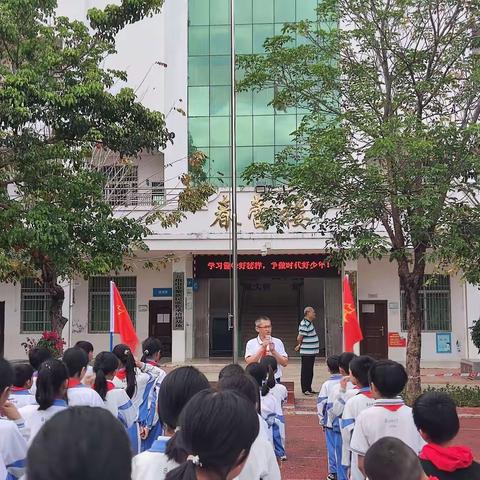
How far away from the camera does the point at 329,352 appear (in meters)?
19.8

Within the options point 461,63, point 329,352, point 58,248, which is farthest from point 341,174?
point 329,352

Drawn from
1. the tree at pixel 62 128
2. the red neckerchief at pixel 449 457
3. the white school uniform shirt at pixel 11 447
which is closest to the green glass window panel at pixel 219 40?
the tree at pixel 62 128

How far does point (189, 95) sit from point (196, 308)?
6667mm

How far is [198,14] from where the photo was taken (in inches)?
766

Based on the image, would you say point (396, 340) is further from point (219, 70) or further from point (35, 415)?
point (35, 415)

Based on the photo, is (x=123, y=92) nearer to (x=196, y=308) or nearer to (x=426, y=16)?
(x=426, y=16)

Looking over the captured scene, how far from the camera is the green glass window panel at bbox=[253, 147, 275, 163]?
18.9 metres

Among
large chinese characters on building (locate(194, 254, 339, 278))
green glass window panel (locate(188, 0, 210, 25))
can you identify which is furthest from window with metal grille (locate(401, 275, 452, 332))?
green glass window panel (locate(188, 0, 210, 25))

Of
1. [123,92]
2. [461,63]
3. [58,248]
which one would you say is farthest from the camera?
[461,63]

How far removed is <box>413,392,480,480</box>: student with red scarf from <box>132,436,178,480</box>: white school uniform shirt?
113cm

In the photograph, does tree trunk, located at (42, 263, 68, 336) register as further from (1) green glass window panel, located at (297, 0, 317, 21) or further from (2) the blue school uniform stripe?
(1) green glass window panel, located at (297, 0, 317, 21)

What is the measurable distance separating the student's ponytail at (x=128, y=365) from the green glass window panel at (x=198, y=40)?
15295 mm

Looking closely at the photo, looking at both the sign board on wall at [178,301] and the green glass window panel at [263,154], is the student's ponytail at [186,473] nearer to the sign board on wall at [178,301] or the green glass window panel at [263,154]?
the green glass window panel at [263,154]

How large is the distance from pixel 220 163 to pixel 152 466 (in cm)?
1646
